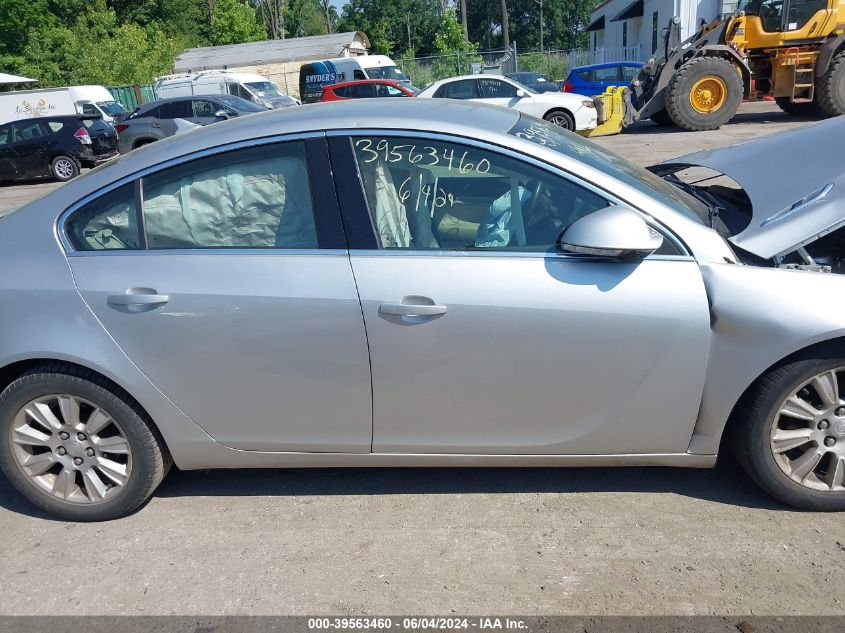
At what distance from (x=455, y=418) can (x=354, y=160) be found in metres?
1.08

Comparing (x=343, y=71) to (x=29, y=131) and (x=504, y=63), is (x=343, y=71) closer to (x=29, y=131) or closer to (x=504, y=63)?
(x=504, y=63)

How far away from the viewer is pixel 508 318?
109 inches

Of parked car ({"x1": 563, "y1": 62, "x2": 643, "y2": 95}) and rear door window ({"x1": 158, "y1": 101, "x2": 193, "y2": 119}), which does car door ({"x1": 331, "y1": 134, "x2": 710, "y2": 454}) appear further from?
parked car ({"x1": 563, "y1": 62, "x2": 643, "y2": 95})

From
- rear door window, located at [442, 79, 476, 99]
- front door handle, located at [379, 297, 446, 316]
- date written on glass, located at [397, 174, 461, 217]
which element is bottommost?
rear door window, located at [442, 79, 476, 99]

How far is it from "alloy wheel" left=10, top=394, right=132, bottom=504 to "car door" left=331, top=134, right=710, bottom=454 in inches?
44.3

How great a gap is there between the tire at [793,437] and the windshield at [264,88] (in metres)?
26.0

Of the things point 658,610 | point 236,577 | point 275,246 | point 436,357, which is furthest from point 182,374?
point 658,610

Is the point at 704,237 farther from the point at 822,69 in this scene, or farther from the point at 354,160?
the point at 822,69

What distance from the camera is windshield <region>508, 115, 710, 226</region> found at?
301cm

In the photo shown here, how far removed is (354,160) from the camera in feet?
9.69

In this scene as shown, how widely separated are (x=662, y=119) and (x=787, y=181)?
16.1 m

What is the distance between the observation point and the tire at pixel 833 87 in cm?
1566

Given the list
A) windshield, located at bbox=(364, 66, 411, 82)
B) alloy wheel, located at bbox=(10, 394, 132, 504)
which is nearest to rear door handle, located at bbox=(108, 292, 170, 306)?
alloy wheel, located at bbox=(10, 394, 132, 504)

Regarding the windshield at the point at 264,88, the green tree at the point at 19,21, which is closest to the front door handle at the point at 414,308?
the windshield at the point at 264,88
